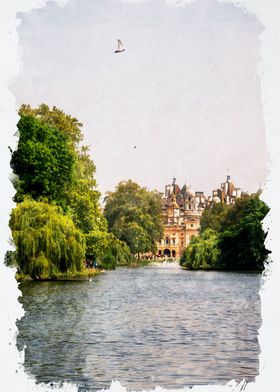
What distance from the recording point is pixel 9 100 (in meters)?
9.45

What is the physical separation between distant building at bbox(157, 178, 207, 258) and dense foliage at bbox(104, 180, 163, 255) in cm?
4350

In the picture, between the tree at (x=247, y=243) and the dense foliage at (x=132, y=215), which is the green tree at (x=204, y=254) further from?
the dense foliage at (x=132, y=215)

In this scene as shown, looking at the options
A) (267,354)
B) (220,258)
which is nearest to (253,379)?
(267,354)

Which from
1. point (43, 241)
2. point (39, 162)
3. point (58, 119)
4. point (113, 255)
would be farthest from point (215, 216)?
point (43, 241)

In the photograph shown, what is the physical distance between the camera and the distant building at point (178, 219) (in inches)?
3920

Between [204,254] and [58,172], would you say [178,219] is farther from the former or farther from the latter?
[58,172]

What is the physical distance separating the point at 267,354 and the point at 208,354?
4.90 feet

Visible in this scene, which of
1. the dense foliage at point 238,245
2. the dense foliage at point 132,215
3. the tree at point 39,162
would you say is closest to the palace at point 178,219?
the dense foliage at point 132,215

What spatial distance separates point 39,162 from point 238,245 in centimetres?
1580

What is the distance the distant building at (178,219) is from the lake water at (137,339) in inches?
3206

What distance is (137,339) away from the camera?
33.9ft

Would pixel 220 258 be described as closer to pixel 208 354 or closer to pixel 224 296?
pixel 224 296

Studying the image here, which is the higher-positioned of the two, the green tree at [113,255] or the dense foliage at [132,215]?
the dense foliage at [132,215]

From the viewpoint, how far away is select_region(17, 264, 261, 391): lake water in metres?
7.84
